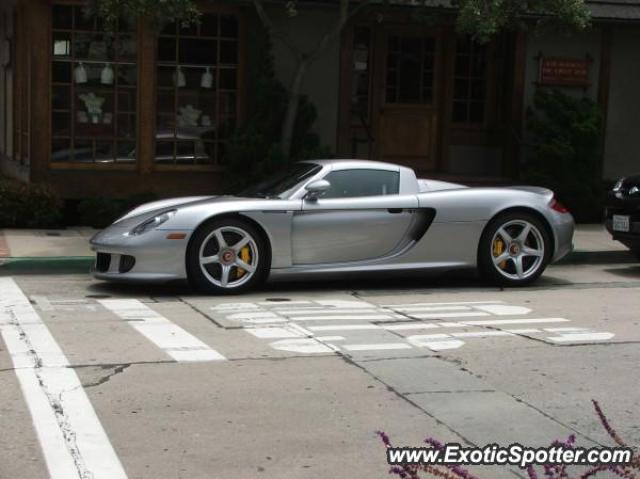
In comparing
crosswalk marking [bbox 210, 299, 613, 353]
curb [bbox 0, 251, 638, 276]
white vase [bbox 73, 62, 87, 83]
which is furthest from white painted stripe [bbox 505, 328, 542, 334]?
white vase [bbox 73, 62, 87, 83]

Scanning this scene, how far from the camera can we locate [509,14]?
12516 mm

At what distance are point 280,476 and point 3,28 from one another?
Answer: 48.9ft

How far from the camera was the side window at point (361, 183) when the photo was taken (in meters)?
9.58

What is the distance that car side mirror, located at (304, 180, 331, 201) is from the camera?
923 cm

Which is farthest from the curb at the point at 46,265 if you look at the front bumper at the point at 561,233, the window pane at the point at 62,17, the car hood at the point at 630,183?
the car hood at the point at 630,183

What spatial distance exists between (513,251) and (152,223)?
11.8 feet

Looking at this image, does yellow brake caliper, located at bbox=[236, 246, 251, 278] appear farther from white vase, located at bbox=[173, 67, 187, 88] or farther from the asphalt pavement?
white vase, located at bbox=[173, 67, 187, 88]

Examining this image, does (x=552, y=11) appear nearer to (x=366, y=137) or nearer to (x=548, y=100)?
(x=548, y=100)

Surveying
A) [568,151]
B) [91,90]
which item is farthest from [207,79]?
[568,151]

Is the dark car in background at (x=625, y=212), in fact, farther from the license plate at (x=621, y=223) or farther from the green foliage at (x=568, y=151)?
the green foliage at (x=568, y=151)

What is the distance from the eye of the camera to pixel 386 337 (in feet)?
24.2

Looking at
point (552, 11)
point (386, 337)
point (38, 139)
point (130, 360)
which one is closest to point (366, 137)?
point (552, 11)

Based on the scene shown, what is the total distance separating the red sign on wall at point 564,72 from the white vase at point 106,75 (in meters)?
6.63

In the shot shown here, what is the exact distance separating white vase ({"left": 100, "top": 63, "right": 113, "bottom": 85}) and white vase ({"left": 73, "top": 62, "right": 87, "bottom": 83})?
24cm
